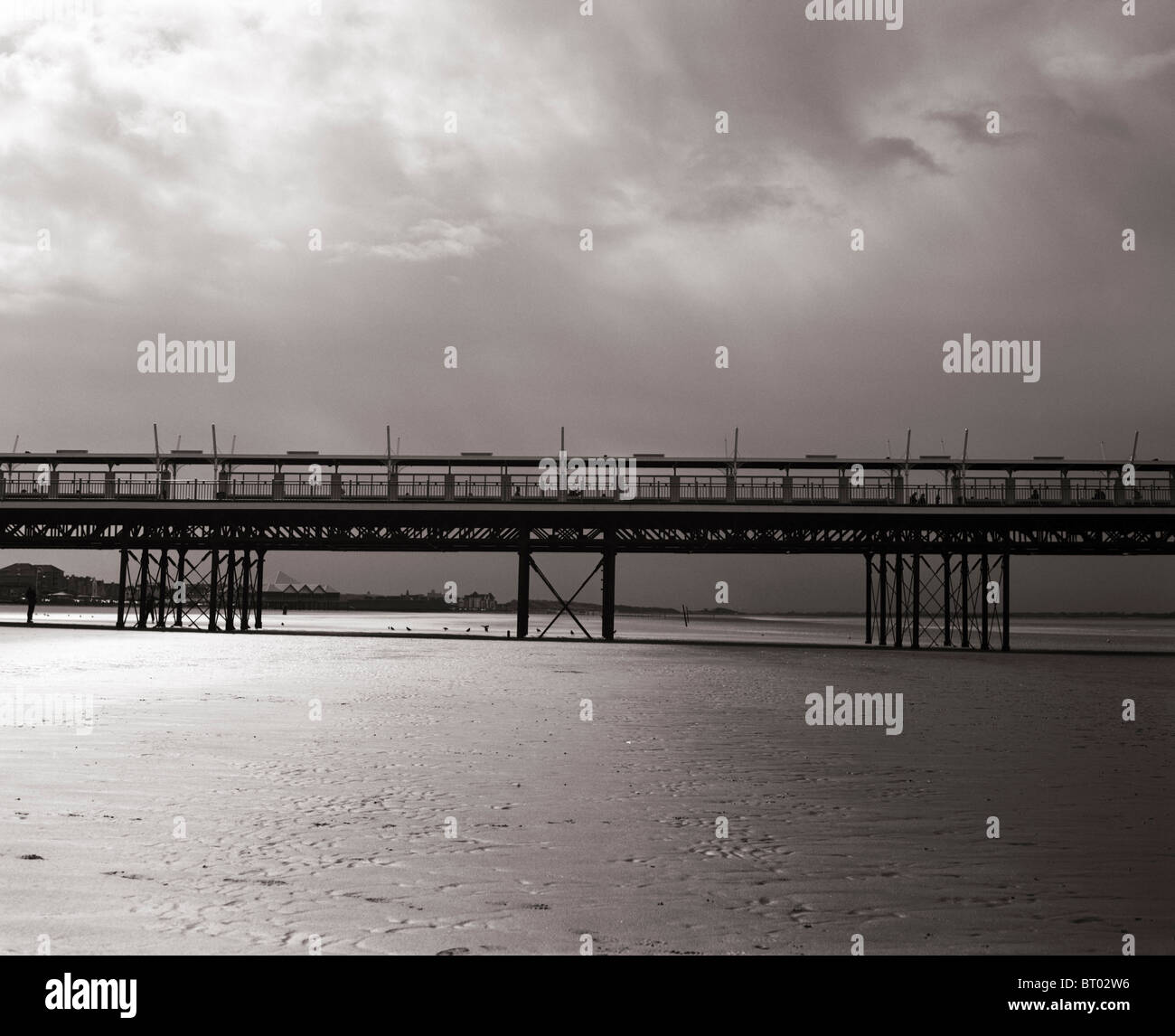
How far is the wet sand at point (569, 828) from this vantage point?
613 cm

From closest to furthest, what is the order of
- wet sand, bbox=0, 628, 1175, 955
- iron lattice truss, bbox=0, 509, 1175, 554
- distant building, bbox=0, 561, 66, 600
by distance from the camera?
wet sand, bbox=0, 628, 1175, 955 → iron lattice truss, bbox=0, 509, 1175, 554 → distant building, bbox=0, 561, 66, 600

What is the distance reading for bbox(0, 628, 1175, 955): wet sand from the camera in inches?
241

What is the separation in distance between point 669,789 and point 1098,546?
139 feet

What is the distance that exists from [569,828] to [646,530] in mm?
37744

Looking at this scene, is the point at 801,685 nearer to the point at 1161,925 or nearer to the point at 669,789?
the point at 669,789

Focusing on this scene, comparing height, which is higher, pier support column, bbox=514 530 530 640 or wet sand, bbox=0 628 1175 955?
pier support column, bbox=514 530 530 640

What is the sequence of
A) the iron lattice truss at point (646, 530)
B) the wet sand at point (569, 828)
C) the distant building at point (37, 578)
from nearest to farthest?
the wet sand at point (569, 828), the iron lattice truss at point (646, 530), the distant building at point (37, 578)

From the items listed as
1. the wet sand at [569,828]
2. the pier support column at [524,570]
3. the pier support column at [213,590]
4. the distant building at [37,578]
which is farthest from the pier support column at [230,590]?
the distant building at [37,578]

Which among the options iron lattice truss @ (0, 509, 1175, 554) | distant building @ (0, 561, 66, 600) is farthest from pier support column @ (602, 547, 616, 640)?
distant building @ (0, 561, 66, 600)

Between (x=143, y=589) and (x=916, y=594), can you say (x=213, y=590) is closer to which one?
(x=143, y=589)

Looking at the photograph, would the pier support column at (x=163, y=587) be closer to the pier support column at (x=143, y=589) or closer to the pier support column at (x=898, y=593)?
the pier support column at (x=143, y=589)

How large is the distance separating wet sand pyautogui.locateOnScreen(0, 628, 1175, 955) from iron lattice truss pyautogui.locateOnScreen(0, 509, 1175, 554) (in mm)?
25654

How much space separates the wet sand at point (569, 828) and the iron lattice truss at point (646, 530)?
25654mm

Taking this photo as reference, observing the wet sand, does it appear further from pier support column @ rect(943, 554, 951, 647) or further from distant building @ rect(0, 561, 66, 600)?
distant building @ rect(0, 561, 66, 600)
